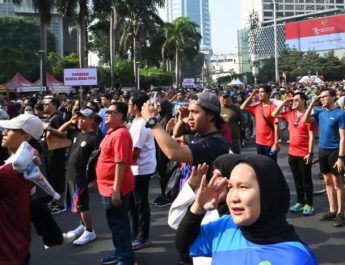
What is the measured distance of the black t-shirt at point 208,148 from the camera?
10.0ft

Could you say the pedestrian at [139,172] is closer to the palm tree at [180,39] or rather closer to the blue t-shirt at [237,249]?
the blue t-shirt at [237,249]

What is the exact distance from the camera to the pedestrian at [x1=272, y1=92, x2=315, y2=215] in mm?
6598

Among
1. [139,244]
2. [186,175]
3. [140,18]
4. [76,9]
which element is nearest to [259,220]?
[186,175]

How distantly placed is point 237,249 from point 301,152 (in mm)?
4889

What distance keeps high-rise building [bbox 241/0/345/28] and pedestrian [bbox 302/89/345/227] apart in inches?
5838

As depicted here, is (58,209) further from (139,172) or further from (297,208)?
(297,208)

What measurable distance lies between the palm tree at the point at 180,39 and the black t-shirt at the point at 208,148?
5250 cm

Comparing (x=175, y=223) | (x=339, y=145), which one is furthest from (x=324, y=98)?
(x=175, y=223)

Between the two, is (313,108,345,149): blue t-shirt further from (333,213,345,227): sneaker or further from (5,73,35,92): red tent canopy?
(5,73,35,92): red tent canopy

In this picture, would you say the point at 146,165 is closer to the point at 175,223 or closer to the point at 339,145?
the point at 339,145

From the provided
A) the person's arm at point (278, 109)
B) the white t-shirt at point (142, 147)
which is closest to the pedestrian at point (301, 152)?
the person's arm at point (278, 109)

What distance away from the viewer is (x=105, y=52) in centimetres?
7044

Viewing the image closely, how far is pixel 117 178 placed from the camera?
4609 mm

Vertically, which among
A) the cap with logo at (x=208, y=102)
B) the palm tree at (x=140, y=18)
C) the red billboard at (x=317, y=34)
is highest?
the red billboard at (x=317, y=34)
